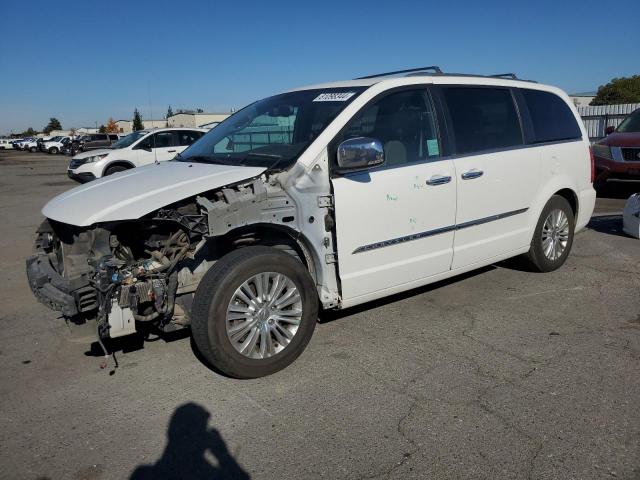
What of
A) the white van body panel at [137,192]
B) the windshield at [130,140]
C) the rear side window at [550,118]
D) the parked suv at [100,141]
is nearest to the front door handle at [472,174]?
the rear side window at [550,118]

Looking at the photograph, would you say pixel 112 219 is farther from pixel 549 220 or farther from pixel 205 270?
pixel 549 220

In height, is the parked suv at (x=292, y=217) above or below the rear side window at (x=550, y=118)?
below

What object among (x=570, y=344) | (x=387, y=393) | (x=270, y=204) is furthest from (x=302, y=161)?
(x=570, y=344)

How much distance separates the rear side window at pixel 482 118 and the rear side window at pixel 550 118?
293 millimetres

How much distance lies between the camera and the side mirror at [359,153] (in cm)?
368

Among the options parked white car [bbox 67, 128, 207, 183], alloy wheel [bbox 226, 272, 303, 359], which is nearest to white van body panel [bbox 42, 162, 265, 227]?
alloy wheel [bbox 226, 272, 303, 359]

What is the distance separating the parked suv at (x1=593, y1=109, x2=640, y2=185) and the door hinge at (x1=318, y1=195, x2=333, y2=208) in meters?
8.60

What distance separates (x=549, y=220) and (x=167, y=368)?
3.93 metres

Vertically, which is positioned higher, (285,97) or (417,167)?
(285,97)

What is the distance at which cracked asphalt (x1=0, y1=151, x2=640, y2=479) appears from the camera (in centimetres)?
273

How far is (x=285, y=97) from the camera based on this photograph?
4.79 metres

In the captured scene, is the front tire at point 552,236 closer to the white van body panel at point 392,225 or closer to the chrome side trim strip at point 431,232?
the chrome side trim strip at point 431,232

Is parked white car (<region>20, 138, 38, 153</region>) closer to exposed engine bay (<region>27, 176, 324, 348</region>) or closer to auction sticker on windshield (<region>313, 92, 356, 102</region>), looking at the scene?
auction sticker on windshield (<region>313, 92, 356, 102</region>)

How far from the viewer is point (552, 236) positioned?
5.62 meters
